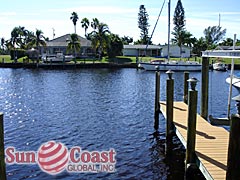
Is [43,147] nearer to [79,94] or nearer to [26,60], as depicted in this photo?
[79,94]

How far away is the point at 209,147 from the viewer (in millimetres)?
8938

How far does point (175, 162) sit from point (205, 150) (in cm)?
270

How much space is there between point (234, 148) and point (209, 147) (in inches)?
141

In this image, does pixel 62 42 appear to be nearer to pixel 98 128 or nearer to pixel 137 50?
pixel 137 50

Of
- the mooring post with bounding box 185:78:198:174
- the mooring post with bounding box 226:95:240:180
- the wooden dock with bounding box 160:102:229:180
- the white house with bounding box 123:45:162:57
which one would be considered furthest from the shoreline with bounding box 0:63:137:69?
the mooring post with bounding box 226:95:240:180

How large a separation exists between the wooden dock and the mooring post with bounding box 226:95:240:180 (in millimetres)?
1400

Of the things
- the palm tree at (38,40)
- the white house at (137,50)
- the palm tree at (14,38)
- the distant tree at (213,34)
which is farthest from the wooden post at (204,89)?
the distant tree at (213,34)

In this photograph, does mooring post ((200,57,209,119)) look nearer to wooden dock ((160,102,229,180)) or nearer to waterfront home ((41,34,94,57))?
wooden dock ((160,102,229,180))

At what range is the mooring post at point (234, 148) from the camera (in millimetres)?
5359

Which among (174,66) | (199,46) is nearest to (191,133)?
(174,66)

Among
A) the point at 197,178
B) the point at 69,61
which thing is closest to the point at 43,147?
the point at 197,178

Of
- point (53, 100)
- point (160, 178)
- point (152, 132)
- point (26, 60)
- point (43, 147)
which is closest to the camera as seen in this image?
point (160, 178)

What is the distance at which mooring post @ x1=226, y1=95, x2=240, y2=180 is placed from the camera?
5359mm

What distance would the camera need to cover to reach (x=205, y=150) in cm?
869
